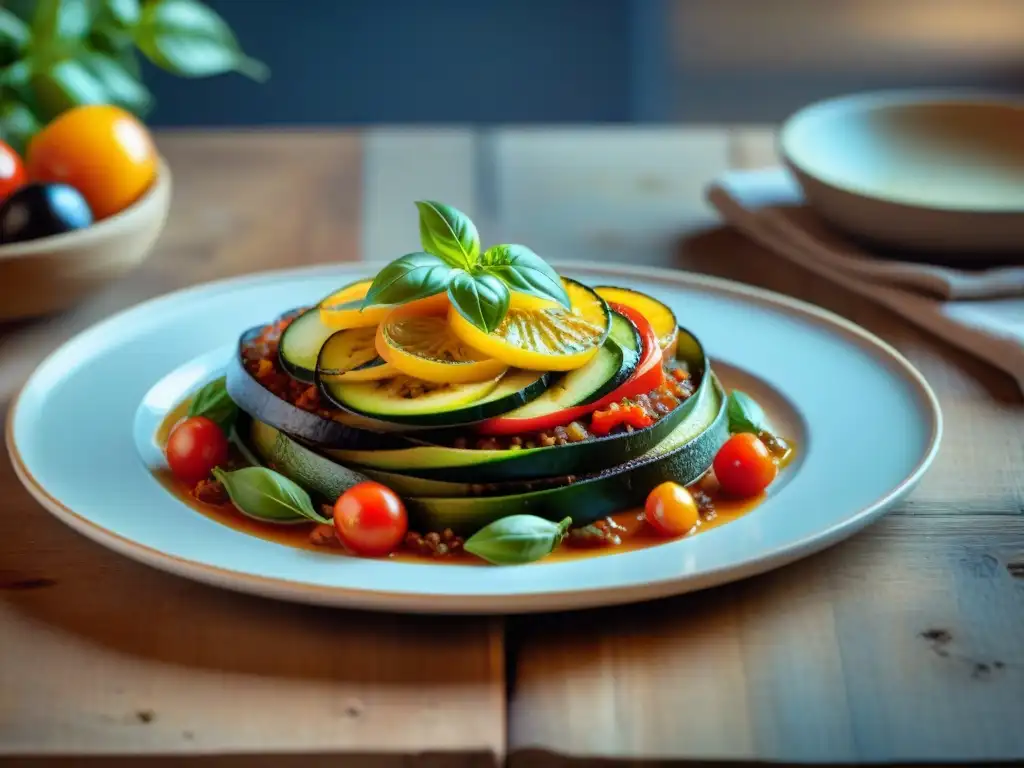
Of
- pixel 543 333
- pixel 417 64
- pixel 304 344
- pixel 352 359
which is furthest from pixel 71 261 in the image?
pixel 417 64

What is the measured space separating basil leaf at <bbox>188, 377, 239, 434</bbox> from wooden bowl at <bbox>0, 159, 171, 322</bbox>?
0.59 meters

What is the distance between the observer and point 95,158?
2.81 m

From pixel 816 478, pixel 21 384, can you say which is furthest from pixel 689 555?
pixel 21 384

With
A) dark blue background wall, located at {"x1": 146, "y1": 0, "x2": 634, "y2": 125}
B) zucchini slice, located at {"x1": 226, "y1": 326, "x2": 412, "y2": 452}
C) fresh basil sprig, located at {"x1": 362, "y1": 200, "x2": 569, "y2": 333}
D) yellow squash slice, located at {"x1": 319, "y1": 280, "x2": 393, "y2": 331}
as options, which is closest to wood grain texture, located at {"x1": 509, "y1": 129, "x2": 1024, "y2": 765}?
zucchini slice, located at {"x1": 226, "y1": 326, "x2": 412, "y2": 452}

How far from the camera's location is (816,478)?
1971 mm

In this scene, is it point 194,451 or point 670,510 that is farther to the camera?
point 194,451

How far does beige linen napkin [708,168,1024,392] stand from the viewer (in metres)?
2.60

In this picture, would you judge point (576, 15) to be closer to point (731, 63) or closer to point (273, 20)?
point (731, 63)

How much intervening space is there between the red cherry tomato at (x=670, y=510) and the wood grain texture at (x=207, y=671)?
294mm

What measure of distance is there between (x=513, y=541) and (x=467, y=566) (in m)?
0.07

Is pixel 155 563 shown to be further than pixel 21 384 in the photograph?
No

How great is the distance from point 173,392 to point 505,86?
4.15 meters

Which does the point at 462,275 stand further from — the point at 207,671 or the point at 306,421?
the point at 207,671

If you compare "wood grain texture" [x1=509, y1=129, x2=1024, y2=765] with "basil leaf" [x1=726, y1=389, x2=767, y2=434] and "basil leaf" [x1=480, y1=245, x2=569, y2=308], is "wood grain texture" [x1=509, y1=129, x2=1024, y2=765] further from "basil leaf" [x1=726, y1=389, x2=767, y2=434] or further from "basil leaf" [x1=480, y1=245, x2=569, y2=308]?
"basil leaf" [x1=480, y1=245, x2=569, y2=308]
